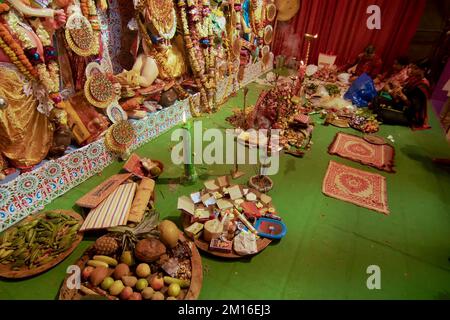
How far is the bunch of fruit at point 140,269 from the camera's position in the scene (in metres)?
2.15

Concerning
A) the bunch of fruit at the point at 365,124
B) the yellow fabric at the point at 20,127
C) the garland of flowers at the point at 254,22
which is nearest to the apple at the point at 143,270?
the yellow fabric at the point at 20,127

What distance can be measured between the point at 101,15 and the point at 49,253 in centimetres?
323

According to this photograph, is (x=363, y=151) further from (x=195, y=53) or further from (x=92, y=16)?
(x=92, y=16)

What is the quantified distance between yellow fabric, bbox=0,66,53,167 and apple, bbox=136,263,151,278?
1.82 metres

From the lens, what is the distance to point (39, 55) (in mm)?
2836

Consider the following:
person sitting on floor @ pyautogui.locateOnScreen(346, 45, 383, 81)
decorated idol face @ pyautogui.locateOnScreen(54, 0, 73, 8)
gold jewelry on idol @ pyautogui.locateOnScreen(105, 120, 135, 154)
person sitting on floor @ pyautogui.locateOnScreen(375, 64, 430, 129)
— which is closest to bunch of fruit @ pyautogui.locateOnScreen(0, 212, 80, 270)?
gold jewelry on idol @ pyautogui.locateOnScreen(105, 120, 135, 154)

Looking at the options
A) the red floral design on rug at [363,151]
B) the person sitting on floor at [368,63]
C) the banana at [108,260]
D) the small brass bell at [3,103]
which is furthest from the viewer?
the person sitting on floor at [368,63]

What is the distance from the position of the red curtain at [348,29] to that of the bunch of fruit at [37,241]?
7.38 m

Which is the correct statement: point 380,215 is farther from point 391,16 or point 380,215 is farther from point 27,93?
point 391,16

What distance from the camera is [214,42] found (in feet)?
17.1

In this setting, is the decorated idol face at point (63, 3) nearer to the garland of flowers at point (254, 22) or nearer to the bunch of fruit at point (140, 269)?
the bunch of fruit at point (140, 269)
